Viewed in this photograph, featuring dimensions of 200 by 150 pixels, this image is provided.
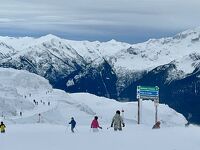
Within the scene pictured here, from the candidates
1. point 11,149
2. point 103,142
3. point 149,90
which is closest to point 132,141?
A: point 103,142

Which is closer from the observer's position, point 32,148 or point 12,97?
point 32,148

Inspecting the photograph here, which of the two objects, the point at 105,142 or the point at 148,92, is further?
the point at 148,92

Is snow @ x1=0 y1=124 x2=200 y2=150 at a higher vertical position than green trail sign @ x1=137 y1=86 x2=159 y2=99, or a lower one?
lower

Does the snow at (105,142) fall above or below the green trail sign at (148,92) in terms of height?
below

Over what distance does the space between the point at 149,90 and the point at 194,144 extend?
21534 millimetres

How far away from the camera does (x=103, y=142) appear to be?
2795 cm

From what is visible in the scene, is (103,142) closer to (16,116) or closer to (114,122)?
(114,122)

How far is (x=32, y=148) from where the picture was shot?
25.4 m

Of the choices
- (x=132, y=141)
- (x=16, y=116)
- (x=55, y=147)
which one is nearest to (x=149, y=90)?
(x=132, y=141)

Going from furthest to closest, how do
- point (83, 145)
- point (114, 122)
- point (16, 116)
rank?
point (16, 116) → point (114, 122) → point (83, 145)

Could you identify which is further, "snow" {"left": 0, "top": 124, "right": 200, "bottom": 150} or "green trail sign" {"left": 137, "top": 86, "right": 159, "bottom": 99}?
"green trail sign" {"left": 137, "top": 86, "right": 159, "bottom": 99}

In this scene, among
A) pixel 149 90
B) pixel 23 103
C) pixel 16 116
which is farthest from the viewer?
pixel 23 103

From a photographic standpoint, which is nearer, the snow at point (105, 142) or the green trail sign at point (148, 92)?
the snow at point (105, 142)

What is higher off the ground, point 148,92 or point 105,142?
point 148,92
